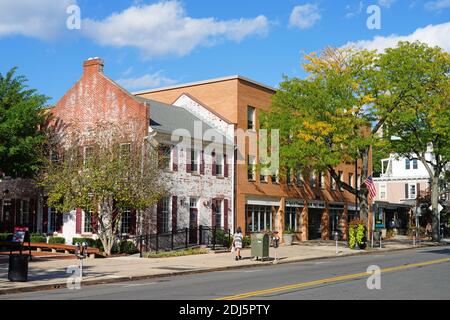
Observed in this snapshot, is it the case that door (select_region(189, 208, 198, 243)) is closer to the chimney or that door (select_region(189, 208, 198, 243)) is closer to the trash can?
the chimney

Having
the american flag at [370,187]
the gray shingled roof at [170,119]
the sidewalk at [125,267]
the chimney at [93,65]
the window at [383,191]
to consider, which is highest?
the chimney at [93,65]

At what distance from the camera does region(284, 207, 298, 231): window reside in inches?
Result: 1751

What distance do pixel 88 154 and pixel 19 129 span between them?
5.56 m

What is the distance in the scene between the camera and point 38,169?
34.6 metres

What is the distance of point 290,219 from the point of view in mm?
→ 45094

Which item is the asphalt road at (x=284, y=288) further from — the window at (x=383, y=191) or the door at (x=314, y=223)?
the window at (x=383, y=191)

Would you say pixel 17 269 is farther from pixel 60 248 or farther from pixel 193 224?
pixel 193 224

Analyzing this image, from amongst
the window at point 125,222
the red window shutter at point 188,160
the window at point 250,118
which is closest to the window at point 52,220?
the window at point 125,222

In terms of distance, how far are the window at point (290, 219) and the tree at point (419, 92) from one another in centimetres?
913

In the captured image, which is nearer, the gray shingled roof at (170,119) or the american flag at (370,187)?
the gray shingled roof at (170,119)

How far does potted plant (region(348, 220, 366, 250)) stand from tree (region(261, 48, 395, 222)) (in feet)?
6.91

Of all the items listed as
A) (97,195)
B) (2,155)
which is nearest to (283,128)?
(97,195)

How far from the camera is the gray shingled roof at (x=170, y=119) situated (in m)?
34.5
